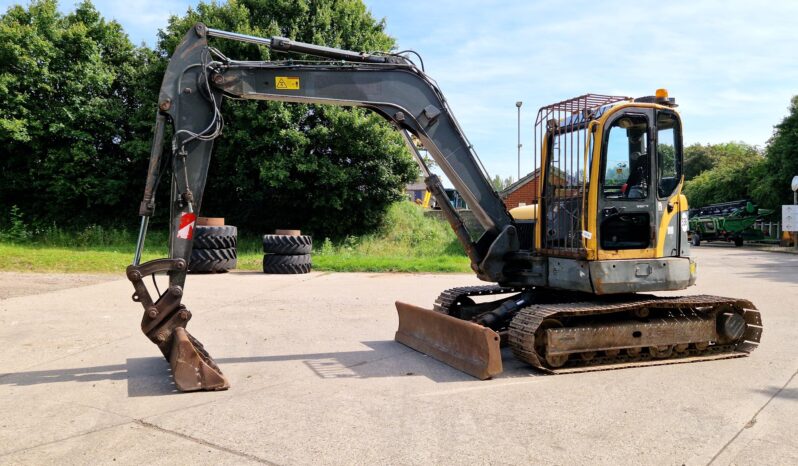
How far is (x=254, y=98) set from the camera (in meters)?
6.98

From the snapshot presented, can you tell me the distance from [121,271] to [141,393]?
11698 mm

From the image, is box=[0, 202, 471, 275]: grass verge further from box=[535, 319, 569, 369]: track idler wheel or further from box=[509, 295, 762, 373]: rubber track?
box=[535, 319, 569, 369]: track idler wheel

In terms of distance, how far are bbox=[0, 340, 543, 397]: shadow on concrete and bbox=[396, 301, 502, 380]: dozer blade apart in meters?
0.11

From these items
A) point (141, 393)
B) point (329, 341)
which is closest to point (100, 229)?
point (329, 341)

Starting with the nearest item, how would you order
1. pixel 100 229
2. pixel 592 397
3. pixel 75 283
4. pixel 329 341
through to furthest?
pixel 592 397
pixel 329 341
pixel 75 283
pixel 100 229

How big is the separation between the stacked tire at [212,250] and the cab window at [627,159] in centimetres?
1228

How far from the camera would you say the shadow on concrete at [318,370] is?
620 cm

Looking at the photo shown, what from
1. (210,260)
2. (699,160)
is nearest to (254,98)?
(210,260)

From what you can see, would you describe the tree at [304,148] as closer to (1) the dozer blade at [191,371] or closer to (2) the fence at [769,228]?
(1) the dozer blade at [191,371]

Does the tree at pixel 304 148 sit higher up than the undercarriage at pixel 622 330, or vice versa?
the tree at pixel 304 148

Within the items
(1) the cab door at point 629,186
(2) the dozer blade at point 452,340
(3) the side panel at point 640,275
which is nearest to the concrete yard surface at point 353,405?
(2) the dozer blade at point 452,340

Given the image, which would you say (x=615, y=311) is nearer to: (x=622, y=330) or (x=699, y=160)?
(x=622, y=330)

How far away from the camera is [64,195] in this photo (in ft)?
84.1

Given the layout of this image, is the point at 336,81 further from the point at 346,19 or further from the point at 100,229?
the point at 100,229
